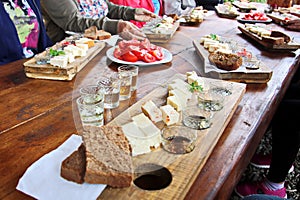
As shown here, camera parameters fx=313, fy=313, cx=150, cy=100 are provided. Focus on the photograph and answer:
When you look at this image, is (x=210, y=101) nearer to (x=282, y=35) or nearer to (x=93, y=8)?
(x=282, y=35)

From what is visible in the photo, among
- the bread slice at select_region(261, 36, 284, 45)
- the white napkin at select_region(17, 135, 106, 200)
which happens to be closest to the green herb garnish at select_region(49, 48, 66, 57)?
the white napkin at select_region(17, 135, 106, 200)

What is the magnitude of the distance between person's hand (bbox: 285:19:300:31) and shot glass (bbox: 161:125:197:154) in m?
2.09

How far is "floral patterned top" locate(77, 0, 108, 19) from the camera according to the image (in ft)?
7.25

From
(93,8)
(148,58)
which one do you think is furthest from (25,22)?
(148,58)

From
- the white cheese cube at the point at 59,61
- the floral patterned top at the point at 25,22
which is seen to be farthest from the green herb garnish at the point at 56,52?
the floral patterned top at the point at 25,22

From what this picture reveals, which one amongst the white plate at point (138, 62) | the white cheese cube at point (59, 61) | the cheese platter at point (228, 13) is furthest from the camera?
the cheese platter at point (228, 13)

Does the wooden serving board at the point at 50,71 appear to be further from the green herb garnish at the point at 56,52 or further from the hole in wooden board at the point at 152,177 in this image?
the hole in wooden board at the point at 152,177

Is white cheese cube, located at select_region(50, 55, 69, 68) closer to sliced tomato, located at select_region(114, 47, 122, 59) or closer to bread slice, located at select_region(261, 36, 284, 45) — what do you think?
sliced tomato, located at select_region(114, 47, 122, 59)

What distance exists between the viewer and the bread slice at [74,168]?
663 millimetres

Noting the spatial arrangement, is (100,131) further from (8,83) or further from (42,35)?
(42,35)

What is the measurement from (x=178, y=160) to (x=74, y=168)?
0.24 m

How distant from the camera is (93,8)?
2328mm

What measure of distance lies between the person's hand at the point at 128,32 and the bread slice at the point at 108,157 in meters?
1.10

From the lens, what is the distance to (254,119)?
1.05 m
